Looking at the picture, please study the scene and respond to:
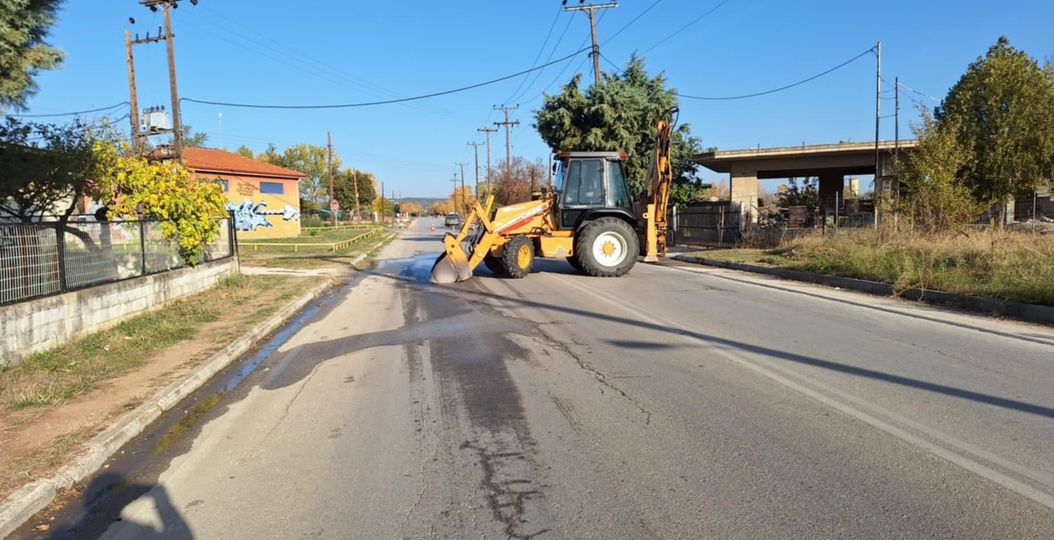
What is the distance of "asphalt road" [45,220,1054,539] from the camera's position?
12.2 ft

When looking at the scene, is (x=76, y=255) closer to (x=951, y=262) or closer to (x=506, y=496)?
(x=506, y=496)

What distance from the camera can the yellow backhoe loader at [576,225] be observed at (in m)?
16.4

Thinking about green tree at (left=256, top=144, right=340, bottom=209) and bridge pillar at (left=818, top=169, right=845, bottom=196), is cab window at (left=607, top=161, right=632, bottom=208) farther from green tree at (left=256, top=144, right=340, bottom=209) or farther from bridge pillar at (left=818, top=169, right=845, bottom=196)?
green tree at (left=256, top=144, right=340, bottom=209)

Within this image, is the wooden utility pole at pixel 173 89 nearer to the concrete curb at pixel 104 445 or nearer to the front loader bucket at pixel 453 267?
the front loader bucket at pixel 453 267

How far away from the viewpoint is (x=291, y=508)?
396cm

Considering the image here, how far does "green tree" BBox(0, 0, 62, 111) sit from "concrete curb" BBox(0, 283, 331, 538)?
5.28m

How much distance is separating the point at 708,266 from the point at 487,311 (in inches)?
436

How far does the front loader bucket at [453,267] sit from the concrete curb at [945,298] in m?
7.91

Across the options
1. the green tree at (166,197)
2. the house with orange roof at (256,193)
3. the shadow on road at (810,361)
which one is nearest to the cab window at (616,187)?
the shadow on road at (810,361)

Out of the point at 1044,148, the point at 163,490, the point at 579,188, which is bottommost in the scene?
the point at 163,490

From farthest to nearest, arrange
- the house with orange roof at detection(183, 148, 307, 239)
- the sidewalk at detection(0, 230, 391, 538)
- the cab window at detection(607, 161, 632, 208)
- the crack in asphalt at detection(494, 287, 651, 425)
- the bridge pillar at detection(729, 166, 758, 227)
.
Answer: the house with orange roof at detection(183, 148, 307, 239)
the bridge pillar at detection(729, 166, 758, 227)
the cab window at detection(607, 161, 632, 208)
the crack in asphalt at detection(494, 287, 651, 425)
the sidewalk at detection(0, 230, 391, 538)

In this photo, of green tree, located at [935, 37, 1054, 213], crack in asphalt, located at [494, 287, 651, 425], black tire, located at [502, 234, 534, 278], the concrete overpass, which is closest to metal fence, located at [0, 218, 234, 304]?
crack in asphalt, located at [494, 287, 651, 425]

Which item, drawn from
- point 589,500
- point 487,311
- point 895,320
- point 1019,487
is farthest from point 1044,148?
point 589,500

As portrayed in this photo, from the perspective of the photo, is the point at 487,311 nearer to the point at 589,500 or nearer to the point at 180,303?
the point at 180,303
